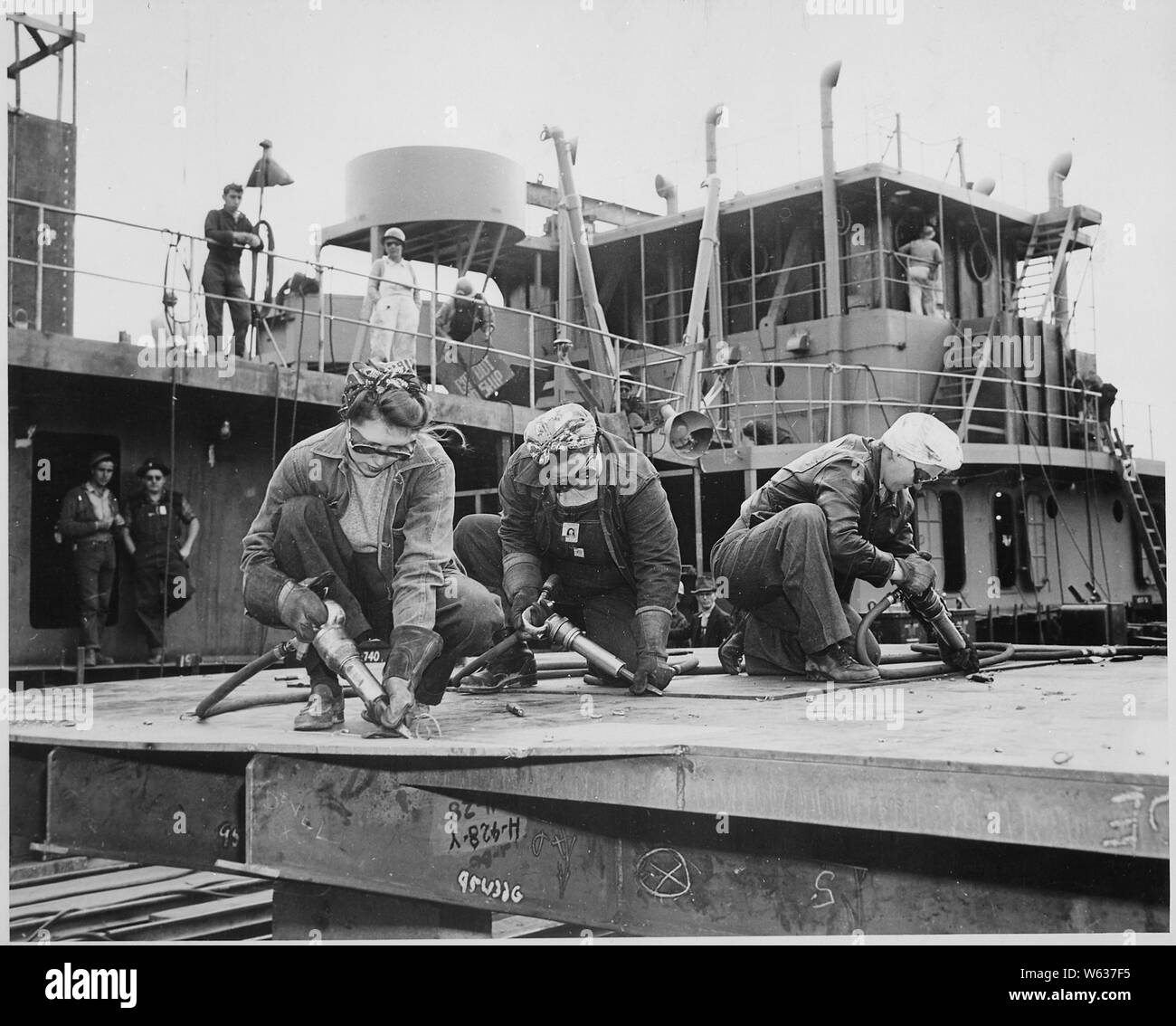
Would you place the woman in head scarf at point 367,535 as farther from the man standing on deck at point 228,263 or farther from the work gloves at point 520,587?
the man standing on deck at point 228,263

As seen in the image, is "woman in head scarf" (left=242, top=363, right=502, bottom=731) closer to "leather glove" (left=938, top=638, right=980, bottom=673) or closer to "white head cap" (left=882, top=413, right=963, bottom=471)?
"white head cap" (left=882, top=413, right=963, bottom=471)

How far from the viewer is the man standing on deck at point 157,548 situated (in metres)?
6.77

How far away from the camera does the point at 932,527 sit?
10219 millimetres

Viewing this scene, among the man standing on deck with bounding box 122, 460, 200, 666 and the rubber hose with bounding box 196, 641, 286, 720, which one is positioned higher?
the man standing on deck with bounding box 122, 460, 200, 666

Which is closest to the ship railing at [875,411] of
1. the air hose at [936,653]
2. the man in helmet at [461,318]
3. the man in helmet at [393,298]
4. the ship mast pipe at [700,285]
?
the ship mast pipe at [700,285]

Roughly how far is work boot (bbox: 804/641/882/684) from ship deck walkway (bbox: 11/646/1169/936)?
0.50 m

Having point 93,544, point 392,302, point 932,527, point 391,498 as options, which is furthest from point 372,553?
point 932,527

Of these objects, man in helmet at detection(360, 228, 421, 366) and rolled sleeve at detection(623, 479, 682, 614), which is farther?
man in helmet at detection(360, 228, 421, 366)

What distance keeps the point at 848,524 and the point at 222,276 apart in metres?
4.77

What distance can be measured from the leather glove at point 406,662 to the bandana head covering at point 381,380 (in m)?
0.63

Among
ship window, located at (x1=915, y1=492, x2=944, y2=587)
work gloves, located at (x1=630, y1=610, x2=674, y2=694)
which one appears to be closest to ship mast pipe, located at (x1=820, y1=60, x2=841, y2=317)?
ship window, located at (x1=915, y1=492, x2=944, y2=587)

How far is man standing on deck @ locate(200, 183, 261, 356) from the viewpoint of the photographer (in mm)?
7281

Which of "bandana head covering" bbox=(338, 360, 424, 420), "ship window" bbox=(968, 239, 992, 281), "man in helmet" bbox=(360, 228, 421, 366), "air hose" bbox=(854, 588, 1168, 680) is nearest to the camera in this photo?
"bandana head covering" bbox=(338, 360, 424, 420)
